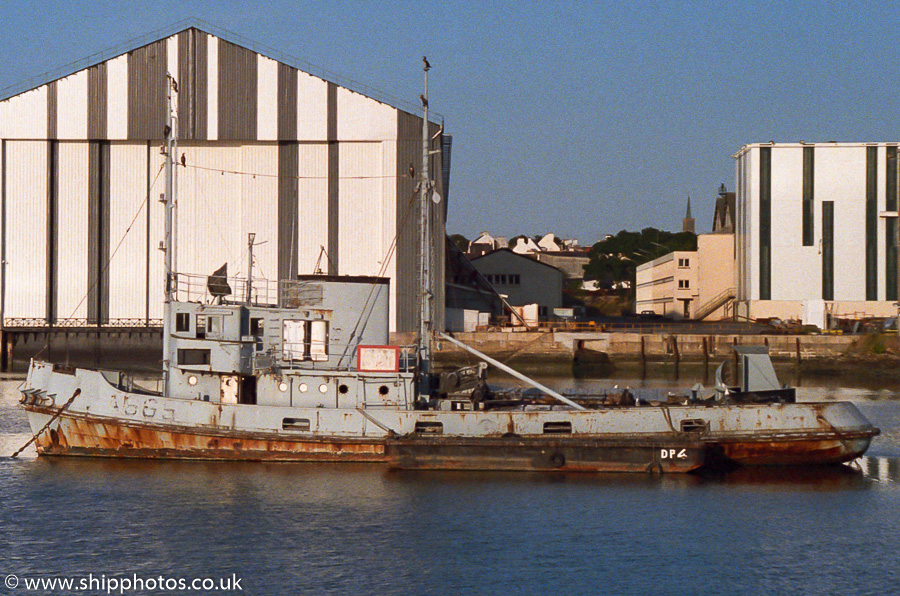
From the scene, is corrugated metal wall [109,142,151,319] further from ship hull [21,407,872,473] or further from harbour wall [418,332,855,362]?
ship hull [21,407,872,473]

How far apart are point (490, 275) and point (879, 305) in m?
24.6

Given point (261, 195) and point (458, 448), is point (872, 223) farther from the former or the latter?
point (458, 448)

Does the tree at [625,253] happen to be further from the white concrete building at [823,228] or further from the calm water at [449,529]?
the calm water at [449,529]

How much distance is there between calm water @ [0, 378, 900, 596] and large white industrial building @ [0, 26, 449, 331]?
78.9 feet

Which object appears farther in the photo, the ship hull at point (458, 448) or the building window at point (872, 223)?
the building window at point (872, 223)

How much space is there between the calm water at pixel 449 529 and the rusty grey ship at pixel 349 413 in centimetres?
44

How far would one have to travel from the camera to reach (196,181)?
151 feet

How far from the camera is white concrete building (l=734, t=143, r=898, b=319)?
5581cm

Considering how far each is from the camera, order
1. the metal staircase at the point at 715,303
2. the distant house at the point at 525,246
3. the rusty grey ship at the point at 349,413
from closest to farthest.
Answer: the rusty grey ship at the point at 349,413, the metal staircase at the point at 715,303, the distant house at the point at 525,246

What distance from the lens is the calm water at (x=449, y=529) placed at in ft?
49.9

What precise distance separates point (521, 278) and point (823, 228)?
2037 cm

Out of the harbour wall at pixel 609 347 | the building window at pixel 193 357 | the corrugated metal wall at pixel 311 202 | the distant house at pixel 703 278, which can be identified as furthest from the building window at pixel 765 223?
the building window at pixel 193 357

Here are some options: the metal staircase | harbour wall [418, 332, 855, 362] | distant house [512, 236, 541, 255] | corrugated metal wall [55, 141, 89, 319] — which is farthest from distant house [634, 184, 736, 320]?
distant house [512, 236, 541, 255]

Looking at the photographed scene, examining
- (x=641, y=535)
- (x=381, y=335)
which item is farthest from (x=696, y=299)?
(x=641, y=535)
